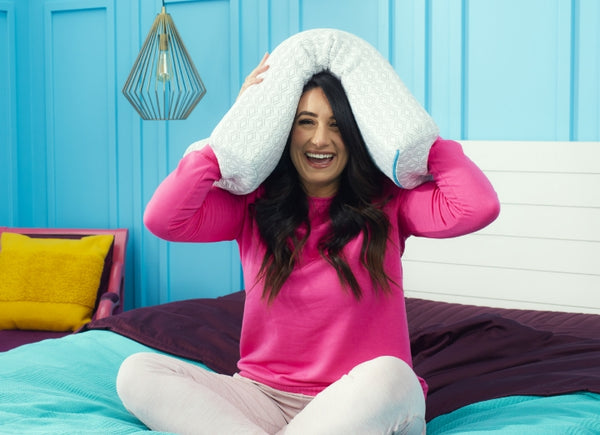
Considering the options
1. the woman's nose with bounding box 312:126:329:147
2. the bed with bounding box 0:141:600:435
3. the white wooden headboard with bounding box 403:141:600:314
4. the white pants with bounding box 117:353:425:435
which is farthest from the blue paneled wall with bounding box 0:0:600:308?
the white pants with bounding box 117:353:425:435

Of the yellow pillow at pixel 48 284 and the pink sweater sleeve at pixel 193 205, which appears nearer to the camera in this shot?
the pink sweater sleeve at pixel 193 205

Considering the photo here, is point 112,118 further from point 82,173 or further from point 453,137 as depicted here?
point 453,137

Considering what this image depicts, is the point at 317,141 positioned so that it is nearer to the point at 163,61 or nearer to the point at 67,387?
the point at 67,387

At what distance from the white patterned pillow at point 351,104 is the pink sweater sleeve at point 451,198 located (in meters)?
0.04

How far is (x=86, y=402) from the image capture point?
67.7 inches

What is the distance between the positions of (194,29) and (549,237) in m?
1.76

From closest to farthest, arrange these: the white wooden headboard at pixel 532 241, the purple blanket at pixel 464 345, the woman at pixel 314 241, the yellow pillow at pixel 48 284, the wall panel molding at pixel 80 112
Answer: the woman at pixel 314 241, the purple blanket at pixel 464 345, the white wooden headboard at pixel 532 241, the yellow pillow at pixel 48 284, the wall panel molding at pixel 80 112

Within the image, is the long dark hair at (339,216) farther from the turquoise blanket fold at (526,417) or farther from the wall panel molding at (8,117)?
the wall panel molding at (8,117)

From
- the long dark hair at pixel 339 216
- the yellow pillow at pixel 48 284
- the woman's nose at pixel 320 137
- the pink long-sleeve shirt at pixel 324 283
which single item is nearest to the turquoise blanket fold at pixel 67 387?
the pink long-sleeve shirt at pixel 324 283

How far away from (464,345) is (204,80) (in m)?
1.89

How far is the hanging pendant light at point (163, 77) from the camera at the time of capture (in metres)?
3.37

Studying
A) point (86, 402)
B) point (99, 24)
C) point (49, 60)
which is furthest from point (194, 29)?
point (86, 402)

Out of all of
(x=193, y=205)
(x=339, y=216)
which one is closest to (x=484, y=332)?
(x=339, y=216)

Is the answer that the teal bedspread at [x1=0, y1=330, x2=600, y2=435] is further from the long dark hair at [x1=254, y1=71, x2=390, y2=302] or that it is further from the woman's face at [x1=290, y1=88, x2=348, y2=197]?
the woman's face at [x1=290, y1=88, x2=348, y2=197]
